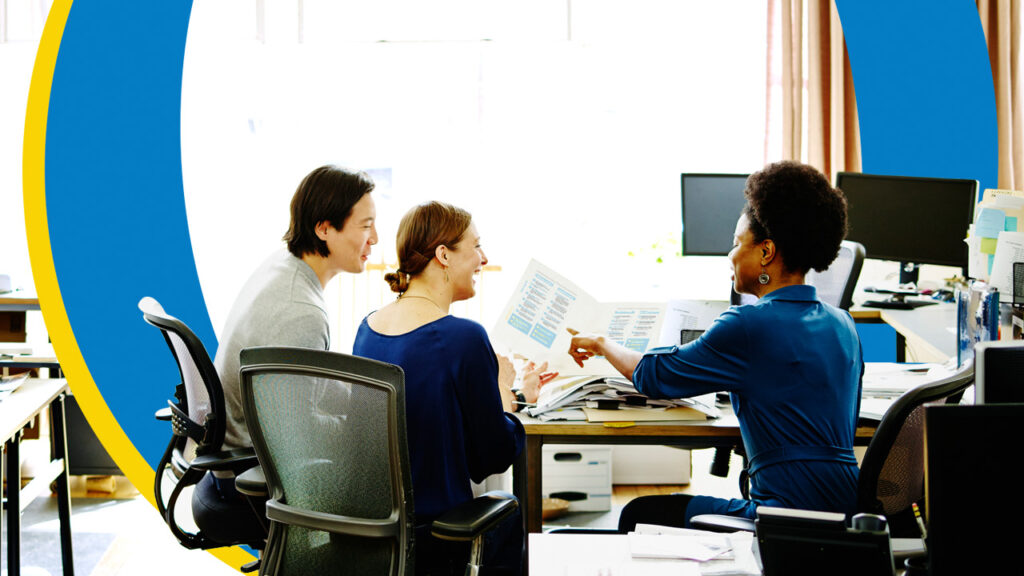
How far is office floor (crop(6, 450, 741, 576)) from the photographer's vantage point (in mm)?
3426

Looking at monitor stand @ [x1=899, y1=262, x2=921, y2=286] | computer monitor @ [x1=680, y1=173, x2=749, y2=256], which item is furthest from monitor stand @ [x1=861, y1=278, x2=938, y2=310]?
computer monitor @ [x1=680, y1=173, x2=749, y2=256]

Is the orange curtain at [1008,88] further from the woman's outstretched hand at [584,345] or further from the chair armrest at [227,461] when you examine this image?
the chair armrest at [227,461]

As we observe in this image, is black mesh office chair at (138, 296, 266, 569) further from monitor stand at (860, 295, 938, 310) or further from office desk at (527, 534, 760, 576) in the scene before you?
monitor stand at (860, 295, 938, 310)

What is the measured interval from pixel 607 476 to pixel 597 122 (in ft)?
6.81

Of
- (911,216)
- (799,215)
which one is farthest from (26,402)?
(911,216)

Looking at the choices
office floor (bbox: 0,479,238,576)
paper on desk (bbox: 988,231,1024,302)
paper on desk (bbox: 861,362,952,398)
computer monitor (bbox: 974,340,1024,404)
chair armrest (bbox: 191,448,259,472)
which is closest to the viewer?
computer monitor (bbox: 974,340,1024,404)

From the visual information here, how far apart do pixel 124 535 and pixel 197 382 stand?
1648 mm

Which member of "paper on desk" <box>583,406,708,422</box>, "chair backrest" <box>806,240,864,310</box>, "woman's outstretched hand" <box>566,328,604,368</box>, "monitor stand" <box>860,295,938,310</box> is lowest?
"paper on desk" <box>583,406,708,422</box>

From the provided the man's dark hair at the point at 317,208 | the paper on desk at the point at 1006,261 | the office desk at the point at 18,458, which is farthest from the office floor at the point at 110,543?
the paper on desk at the point at 1006,261

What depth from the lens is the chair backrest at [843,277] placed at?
3574 millimetres

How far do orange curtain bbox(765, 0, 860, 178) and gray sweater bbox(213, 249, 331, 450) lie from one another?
3155 mm

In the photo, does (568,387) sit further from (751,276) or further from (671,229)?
(671,229)

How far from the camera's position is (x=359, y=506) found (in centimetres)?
185

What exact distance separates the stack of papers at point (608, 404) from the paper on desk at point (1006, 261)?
98cm
